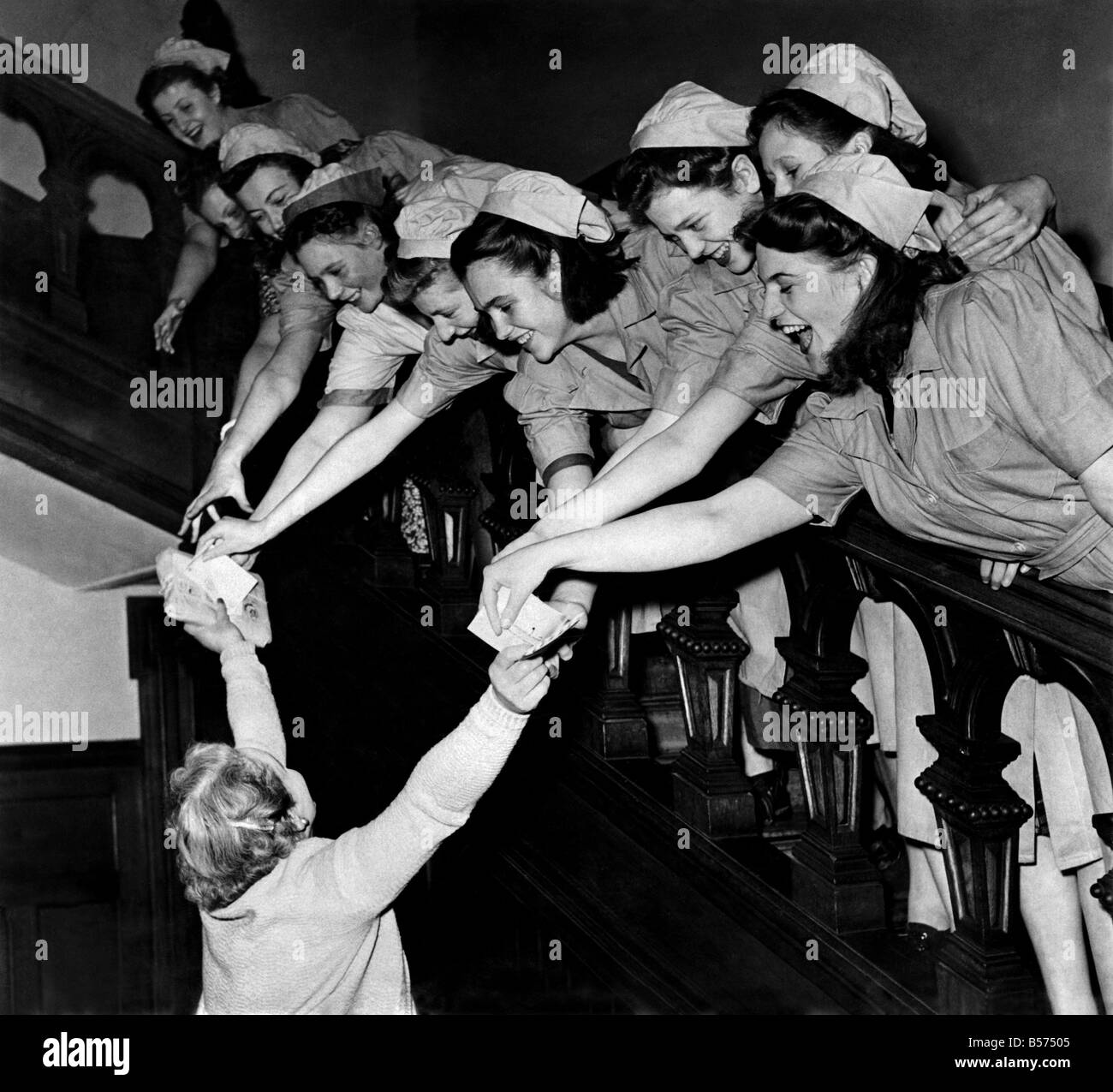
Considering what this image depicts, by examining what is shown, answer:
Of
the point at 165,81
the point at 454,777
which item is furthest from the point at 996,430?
the point at 165,81

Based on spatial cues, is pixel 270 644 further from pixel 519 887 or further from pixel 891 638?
pixel 891 638

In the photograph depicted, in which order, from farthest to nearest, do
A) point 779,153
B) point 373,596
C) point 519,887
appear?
point 373,596, point 519,887, point 779,153

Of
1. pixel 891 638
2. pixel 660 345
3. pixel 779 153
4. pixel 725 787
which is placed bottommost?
pixel 725 787

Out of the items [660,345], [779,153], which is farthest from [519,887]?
[779,153]

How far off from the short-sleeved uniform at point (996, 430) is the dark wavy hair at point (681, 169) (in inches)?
15.6

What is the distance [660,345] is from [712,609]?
43 centimetres

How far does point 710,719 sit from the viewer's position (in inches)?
99.2

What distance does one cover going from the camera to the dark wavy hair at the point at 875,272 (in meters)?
2.04

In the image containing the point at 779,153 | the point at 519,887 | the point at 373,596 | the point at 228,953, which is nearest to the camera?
the point at 779,153

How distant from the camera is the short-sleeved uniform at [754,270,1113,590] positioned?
1.94 meters

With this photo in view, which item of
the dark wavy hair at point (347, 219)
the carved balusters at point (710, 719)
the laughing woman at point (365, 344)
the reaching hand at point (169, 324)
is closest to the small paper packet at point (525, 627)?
the carved balusters at point (710, 719)

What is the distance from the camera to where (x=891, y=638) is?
97.7 inches

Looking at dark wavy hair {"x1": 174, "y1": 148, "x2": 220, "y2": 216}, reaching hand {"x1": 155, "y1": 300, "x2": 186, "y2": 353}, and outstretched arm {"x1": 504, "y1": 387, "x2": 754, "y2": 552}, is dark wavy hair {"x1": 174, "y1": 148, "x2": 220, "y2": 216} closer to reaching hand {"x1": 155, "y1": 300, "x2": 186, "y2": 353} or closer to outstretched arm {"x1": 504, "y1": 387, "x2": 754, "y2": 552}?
reaching hand {"x1": 155, "y1": 300, "x2": 186, "y2": 353}

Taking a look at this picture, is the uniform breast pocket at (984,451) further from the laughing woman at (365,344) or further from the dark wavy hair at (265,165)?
the dark wavy hair at (265,165)
